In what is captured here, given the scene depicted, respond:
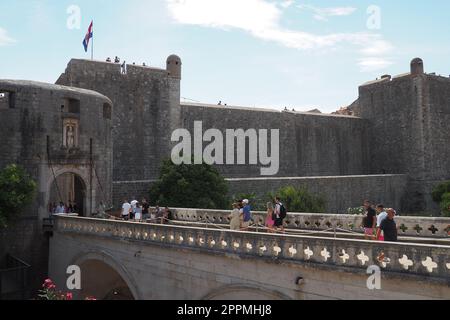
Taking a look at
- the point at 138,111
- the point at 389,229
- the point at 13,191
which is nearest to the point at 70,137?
the point at 13,191

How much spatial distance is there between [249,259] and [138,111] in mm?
20104

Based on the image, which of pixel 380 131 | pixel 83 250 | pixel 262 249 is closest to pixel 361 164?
pixel 380 131

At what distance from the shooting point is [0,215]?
16.6 m

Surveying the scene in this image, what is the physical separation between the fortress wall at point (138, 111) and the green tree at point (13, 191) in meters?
9.92

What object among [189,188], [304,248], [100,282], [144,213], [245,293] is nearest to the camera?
[304,248]

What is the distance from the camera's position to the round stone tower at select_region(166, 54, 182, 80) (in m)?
30.2

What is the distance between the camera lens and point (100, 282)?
58.5 feet

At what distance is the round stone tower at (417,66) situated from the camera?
37344 mm

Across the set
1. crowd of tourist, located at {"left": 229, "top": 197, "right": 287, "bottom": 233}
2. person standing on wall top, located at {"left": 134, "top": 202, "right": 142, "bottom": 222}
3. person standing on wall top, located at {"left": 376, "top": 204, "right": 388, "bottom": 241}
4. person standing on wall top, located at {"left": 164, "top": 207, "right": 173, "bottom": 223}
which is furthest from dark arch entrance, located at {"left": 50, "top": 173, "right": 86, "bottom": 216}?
person standing on wall top, located at {"left": 376, "top": 204, "right": 388, "bottom": 241}

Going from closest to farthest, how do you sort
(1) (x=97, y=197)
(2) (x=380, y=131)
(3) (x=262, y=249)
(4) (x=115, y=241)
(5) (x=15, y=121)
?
(3) (x=262, y=249) < (4) (x=115, y=241) < (5) (x=15, y=121) < (1) (x=97, y=197) < (2) (x=380, y=131)

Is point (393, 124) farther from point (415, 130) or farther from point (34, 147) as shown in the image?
point (34, 147)
